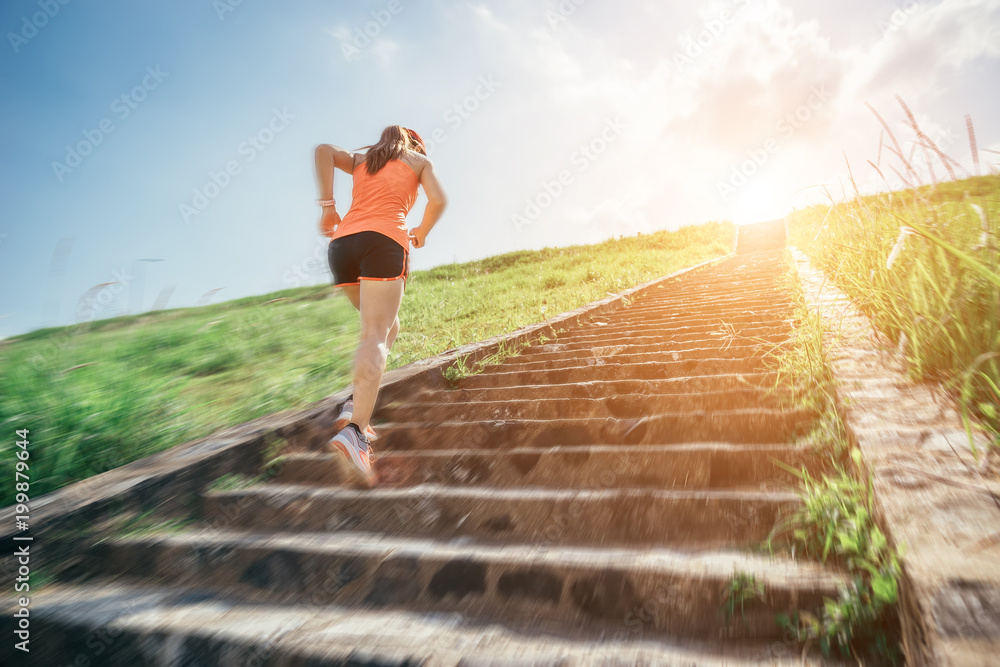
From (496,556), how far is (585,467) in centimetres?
64

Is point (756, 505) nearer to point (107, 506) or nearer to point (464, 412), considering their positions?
point (464, 412)

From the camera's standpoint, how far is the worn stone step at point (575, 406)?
8.25 ft

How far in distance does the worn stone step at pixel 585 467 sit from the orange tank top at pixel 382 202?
4.18 feet

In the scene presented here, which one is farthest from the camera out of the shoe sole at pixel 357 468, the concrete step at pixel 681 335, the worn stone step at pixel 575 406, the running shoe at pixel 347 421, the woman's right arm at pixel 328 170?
the concrete step at pixel 681 335

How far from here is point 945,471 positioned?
1334 mm

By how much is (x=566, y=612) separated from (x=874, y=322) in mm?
2324

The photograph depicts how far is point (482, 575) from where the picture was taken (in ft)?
5.17

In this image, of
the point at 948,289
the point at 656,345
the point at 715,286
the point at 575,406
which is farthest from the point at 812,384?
the point at 715,286

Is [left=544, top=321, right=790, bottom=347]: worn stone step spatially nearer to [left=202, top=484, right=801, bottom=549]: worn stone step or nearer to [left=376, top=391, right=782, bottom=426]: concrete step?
[left=376, top=391, right=782, bottom=426]: concrete step

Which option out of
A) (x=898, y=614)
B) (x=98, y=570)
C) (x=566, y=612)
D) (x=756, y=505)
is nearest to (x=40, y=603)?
(x=98, y=570)

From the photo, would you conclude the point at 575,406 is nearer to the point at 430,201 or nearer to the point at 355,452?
the point at 355,452

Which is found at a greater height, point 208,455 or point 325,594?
point 208,455

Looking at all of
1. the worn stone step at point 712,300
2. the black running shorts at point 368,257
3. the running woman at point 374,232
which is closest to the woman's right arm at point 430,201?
the running woman at point 374,232

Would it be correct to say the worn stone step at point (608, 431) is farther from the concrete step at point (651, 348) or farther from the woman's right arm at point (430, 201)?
the woman's right arm at point (430, 201)
